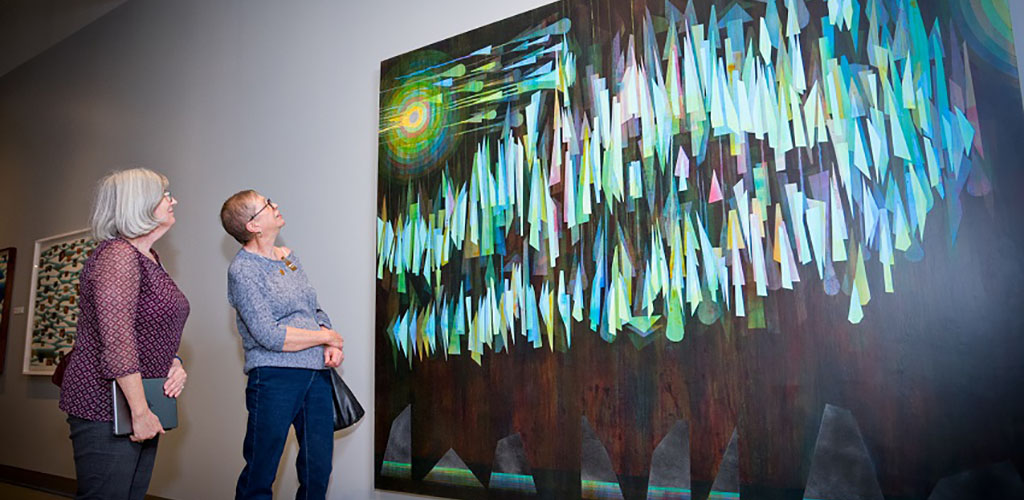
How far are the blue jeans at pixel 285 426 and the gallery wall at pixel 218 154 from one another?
444 millimetres

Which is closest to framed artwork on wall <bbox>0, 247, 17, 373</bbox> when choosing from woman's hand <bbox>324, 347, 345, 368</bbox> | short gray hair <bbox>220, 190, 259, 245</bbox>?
short gray hair <bbox>220, 190, 259, 245</bbox>

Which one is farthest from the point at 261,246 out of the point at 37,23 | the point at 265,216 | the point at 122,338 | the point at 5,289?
the point at 37,23

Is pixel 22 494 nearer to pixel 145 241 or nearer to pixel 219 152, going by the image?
pixel 219 152

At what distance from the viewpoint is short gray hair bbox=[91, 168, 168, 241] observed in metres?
1.92

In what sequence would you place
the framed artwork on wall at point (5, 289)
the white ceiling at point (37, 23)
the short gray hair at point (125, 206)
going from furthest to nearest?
1. the framed artwork on wall at point (5, 289)
2. the white ceiling at point (37, 23)
3. the short gray hair at point (125, 206)

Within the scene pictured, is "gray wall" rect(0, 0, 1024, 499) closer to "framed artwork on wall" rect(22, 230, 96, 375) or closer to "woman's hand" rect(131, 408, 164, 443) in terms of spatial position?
"framed artwork on wall" rect(22, 230, 96, 375)

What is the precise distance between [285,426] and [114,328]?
68 centimetres

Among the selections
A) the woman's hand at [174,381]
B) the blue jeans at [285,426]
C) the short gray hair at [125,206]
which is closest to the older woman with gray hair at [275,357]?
the blue jeans at [285,426]

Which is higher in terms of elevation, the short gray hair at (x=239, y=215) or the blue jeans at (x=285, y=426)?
the short gray hair at (x=239, y=215)

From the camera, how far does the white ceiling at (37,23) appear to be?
15.9 ft

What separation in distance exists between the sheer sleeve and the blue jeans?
1.73 feet

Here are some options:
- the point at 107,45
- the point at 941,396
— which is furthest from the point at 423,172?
the point at 107,45

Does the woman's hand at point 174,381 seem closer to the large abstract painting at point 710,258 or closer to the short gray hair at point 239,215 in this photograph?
the short gray hair at point 239,215

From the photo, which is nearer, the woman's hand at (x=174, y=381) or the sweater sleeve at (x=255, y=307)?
the woman's hand at (x=174, y=381)
